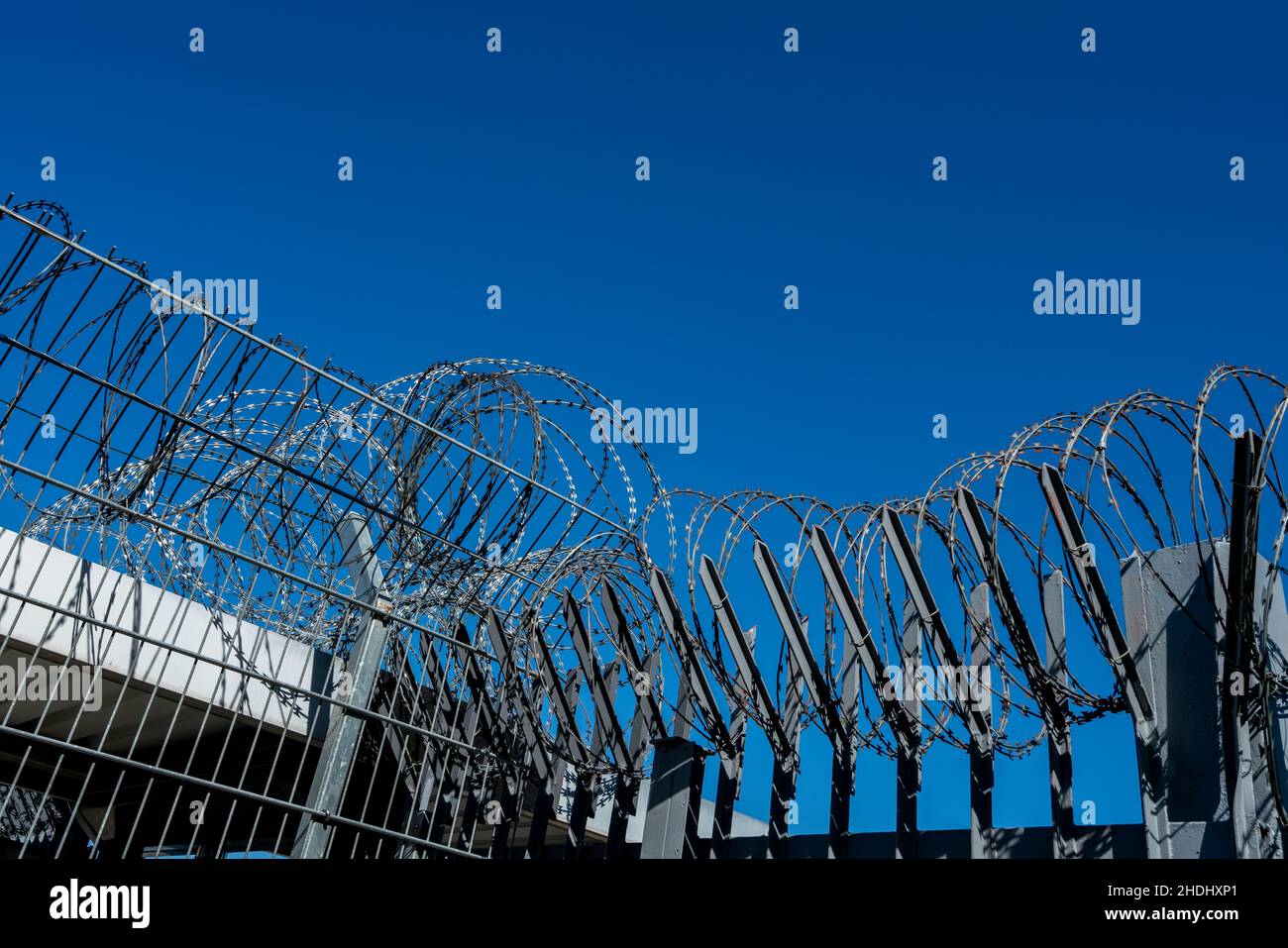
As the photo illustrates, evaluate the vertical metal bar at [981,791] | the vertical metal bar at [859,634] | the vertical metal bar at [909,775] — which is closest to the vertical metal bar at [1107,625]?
the vertical metal bar at [981,791]

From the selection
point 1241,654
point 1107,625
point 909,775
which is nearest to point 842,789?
point 909,775

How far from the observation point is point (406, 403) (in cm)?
862

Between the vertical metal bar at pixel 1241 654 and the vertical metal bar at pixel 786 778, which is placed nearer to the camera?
the vertical metal bar at pixel 1241 654

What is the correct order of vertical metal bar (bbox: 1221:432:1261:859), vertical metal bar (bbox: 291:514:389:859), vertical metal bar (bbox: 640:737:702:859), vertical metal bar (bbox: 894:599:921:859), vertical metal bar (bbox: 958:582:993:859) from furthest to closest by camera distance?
vertical metal bar (bbox: 640:737:702:859), vertical metal bar (bbox: 894:599:921:859), vertical metal bar (bbox: 958:582:993:859), vertical metal bar (bbox: 291:514:389:859), vertical metal bar (bbox: 1221:432:1261:859)

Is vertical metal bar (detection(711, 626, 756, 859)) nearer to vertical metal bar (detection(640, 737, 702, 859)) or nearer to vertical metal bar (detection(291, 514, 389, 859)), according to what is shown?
vertical metal bar (detection(640, 737, 702, 859))

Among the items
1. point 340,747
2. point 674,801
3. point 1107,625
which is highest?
point 1107,625

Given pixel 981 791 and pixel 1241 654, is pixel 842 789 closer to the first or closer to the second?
pixel 981 791

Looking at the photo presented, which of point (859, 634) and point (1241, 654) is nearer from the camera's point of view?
point (1241, 654)

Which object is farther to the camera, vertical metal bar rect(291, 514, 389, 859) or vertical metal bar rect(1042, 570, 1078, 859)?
vertical metal bar rect(1042, 570, 1078, 859)

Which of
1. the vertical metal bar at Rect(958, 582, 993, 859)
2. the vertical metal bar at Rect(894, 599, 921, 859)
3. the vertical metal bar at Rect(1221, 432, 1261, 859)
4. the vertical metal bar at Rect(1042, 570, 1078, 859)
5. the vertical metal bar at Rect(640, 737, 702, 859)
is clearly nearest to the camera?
the vertical metal bar at Rect(1221, 432, 1261, 859)

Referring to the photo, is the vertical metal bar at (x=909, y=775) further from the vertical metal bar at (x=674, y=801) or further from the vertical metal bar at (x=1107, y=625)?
the vertical metal bar at (x=674, y=801)

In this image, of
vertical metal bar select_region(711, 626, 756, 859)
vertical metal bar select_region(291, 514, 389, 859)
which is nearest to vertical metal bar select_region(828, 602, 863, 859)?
vertical metal bar select_region(711, 626, 756, 859)
